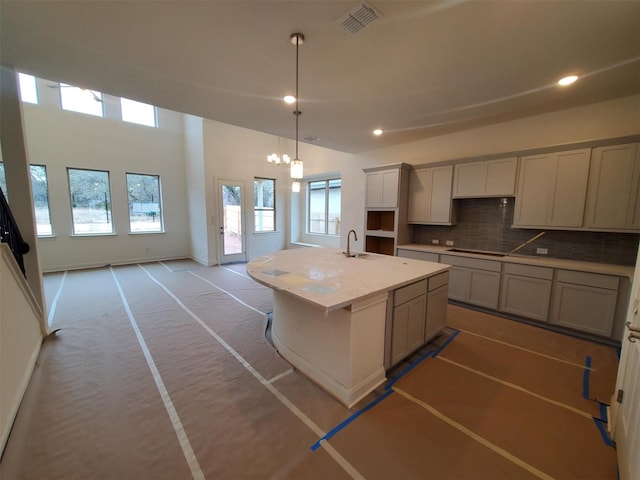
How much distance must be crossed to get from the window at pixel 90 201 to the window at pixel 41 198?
0.38m

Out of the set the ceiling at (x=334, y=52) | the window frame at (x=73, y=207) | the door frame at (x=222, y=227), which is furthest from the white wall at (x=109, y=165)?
the ceiling at (x=334, y=52)

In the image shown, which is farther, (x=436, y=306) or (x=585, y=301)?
(x=585, y=301)

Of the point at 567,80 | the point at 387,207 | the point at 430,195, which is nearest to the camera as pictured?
the point at 567,80

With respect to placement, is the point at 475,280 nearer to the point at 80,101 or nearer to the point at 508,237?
the point at 508,237

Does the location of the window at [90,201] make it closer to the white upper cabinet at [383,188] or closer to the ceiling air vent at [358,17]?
the white upper cabinet at [383,188]

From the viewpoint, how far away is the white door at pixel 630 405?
1.24 metres

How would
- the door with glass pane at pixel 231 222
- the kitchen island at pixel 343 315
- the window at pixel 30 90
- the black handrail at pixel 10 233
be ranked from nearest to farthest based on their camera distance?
the kitchen island at pixel 343 315, the black handrail at pixel 10 233, the window at pixel 30 90, the door with glass pane at pixel 231 222

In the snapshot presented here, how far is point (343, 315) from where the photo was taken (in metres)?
1.84

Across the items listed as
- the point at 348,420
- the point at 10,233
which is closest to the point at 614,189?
the point at 348,420

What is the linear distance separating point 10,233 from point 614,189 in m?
6.47

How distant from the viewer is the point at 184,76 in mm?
2488

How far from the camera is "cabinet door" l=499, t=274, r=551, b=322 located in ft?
10.1

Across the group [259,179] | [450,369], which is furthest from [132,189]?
[450,369]

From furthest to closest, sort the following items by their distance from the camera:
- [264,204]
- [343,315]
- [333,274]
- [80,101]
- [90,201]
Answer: [264,204] → [90,201] → [80,101] → [333,274] → [343,315]
